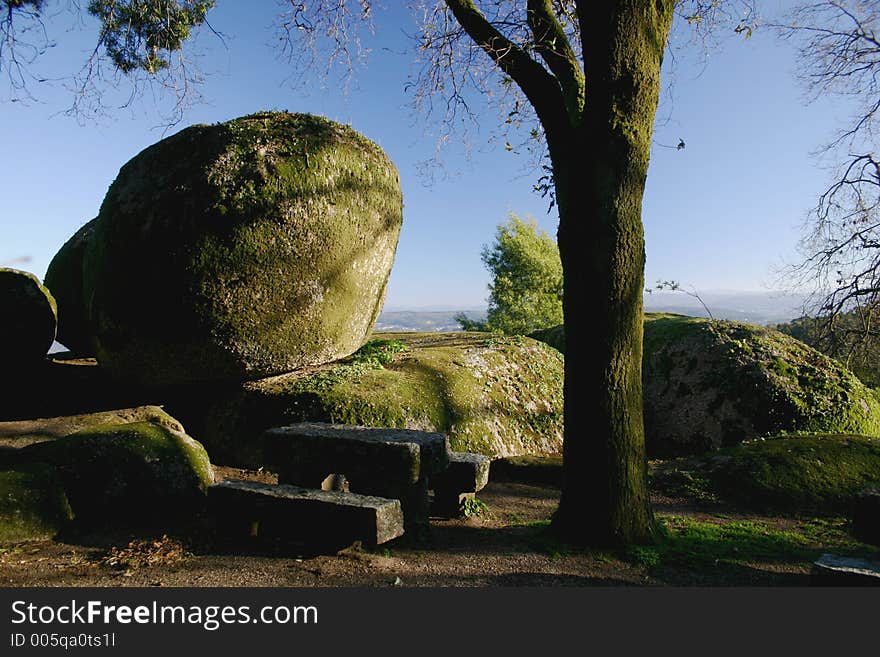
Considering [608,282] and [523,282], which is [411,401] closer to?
[608,282]

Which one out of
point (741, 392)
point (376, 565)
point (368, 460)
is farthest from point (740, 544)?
point (741, 392)

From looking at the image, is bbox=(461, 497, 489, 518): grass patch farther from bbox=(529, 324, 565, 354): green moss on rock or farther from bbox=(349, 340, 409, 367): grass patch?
bbox=(529, 324, 565, 354): green moss on rock

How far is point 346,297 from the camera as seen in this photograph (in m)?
9.44

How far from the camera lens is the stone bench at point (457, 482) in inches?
271

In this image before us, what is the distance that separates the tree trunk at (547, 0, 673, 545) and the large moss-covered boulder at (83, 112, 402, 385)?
Answer: 172 inches

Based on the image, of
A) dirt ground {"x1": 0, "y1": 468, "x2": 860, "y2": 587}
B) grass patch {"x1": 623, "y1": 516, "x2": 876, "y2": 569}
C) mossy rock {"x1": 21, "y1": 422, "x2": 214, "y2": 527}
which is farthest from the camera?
mossy rock {"x1": 21, "y1": 422, "x2": 214, "y2": 527}

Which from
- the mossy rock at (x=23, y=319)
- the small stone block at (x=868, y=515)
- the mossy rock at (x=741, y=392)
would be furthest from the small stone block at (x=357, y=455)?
the mossy rock at (x=741, y=392)

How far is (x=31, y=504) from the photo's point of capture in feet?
18.2

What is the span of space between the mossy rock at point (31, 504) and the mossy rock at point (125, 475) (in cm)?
17

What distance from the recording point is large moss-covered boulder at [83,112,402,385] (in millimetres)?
8070

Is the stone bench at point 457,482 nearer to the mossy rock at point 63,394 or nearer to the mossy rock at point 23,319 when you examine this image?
the mossy rock at point 63,394

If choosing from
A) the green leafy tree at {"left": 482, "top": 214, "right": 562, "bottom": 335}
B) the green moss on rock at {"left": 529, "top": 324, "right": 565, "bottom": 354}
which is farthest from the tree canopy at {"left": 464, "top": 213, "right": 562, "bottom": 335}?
the green moss on rock at {"left": 529, "top": 324, "right": 565, "bottom": 354}

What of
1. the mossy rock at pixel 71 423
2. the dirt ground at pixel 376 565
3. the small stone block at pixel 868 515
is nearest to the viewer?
the dirt ground at pixel 376 565

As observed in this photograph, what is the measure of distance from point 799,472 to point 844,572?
4.70 m
